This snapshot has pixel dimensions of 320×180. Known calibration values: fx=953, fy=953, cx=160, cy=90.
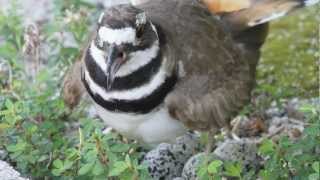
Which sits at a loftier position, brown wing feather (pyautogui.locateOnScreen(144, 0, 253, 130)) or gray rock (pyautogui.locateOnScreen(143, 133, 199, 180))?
brown wing feather (pyautogui.locateOnScreen(144, 0, 253, 130))

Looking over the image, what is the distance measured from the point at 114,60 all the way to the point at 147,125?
1.59 feet

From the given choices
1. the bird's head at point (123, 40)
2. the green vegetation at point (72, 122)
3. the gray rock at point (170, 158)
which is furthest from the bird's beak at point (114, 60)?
the gray rock at point (170, 158)

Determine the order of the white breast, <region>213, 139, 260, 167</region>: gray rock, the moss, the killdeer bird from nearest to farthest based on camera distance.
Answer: the killdeer bird
the white breast
<region>213, 139, 260, 167</region>: gray rock
the moss

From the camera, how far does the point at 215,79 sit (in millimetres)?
4543

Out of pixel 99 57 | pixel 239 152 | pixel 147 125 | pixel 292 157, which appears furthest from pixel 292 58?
pixel 99 57

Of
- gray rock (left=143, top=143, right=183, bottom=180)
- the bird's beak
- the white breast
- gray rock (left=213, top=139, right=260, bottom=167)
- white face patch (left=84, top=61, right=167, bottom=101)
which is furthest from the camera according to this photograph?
gray rock (left=213, top=139, right=260, bottom=167)

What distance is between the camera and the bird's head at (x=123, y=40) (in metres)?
3.95

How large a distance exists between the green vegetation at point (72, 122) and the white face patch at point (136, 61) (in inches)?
11.4

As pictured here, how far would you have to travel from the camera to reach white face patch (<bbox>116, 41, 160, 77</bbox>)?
4.08 metres

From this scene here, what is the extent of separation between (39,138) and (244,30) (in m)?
1.37

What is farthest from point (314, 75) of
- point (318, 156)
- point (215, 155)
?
point (318, 156)

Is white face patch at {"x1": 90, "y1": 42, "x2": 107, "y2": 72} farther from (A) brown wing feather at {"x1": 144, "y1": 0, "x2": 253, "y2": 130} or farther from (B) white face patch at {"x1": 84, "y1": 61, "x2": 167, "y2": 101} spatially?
(A) brown wing feather at {"x1": 144, "y1": 0, "x2": 253, "y2": 130}

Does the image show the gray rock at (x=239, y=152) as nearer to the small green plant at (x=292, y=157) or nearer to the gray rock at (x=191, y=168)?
the gray rock at (x=191, y=168)

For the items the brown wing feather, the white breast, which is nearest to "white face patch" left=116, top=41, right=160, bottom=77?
the brown wing feather
